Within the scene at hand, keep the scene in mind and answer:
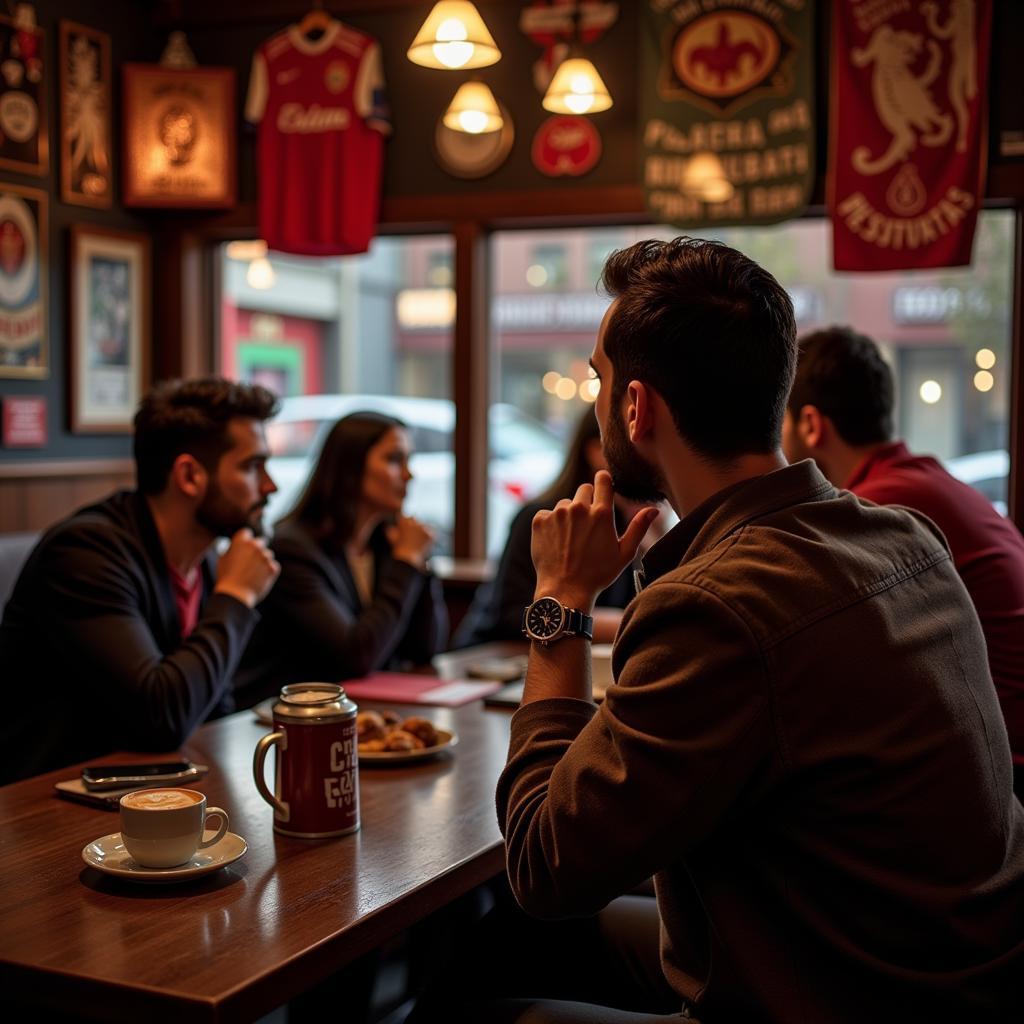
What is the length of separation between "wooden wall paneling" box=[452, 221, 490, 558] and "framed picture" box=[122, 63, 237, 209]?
980 millimetres

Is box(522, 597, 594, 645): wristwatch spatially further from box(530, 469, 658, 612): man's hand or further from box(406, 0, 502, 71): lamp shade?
box(406, 0, 502, 71): lamp shade

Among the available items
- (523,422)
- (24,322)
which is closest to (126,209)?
(24,322)

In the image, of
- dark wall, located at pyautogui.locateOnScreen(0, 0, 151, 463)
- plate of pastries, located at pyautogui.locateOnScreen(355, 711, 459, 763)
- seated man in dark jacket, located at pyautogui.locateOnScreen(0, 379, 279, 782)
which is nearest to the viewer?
plate of pastries, located at pyautogui.locateOnScreen(355, 711, 459, 763)

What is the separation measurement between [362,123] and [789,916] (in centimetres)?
391

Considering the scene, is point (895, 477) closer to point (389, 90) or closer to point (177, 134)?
point (389, 90)

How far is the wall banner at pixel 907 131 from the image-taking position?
3.89 meters

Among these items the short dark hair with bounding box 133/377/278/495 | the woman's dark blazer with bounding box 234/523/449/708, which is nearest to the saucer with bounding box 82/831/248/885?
the short dark hair with bounding box 133/377/278/495

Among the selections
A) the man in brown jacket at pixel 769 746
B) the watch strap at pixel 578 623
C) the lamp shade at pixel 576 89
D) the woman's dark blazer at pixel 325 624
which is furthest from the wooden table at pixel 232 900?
the lamp shade at pixel 576 89

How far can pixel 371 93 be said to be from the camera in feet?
15.0

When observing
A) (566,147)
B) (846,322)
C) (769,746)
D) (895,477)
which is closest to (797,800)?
(769,746)

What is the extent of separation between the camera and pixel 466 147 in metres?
4.56

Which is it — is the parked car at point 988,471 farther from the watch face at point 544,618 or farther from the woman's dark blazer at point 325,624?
the watch face at point 544,618

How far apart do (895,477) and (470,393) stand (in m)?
2.54

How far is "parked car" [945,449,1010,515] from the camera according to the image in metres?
4.16
